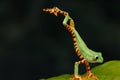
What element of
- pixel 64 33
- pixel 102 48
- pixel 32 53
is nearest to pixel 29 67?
pixel 32 53

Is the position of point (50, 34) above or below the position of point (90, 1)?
below

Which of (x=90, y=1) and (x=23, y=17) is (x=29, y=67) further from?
(x=90, y=1)

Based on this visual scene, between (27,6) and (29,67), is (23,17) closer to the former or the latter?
(27,6)

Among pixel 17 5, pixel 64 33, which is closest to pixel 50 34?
pixel 64 33

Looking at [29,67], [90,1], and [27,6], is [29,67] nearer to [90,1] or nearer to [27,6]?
[27,6]

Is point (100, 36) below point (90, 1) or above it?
below

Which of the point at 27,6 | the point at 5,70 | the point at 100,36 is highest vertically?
the point at 27,6

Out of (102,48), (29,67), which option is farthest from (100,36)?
(29,67)
